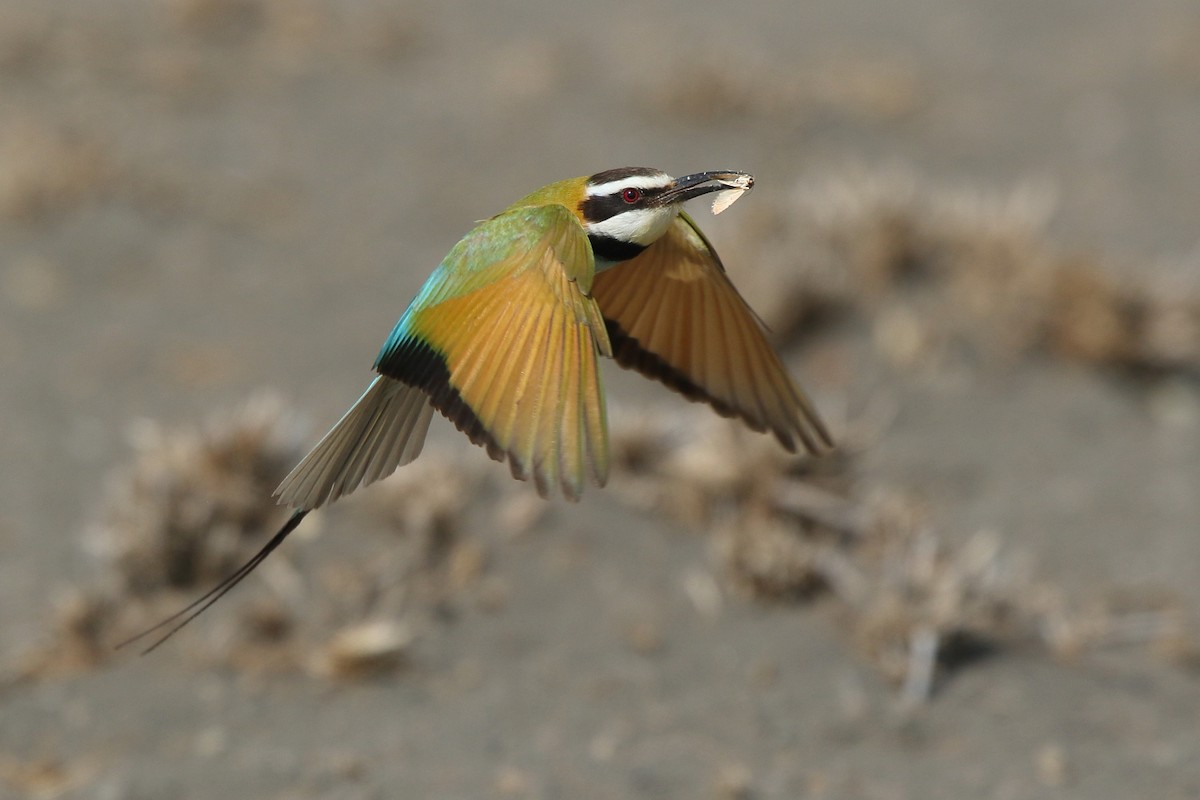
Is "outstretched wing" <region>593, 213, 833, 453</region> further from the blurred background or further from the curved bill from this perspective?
the blurred background

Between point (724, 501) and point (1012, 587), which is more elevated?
point (724, 501)

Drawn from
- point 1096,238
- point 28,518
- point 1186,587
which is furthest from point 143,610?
point 1096,238

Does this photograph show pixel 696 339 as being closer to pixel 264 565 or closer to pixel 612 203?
pixel 612 203

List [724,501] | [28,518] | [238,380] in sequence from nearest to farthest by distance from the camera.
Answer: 1. [724,501]
2. [28,518]
3. [238,380]

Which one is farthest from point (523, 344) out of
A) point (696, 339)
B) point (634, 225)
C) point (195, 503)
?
point (195, 503)

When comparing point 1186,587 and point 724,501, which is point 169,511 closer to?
point 724,501

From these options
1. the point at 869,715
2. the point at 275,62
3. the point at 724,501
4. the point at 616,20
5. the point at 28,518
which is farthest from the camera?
the point at 616,20

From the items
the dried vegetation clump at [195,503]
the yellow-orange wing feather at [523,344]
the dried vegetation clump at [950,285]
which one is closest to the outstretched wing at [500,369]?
the yellow-orange wing feather at [523,344]
